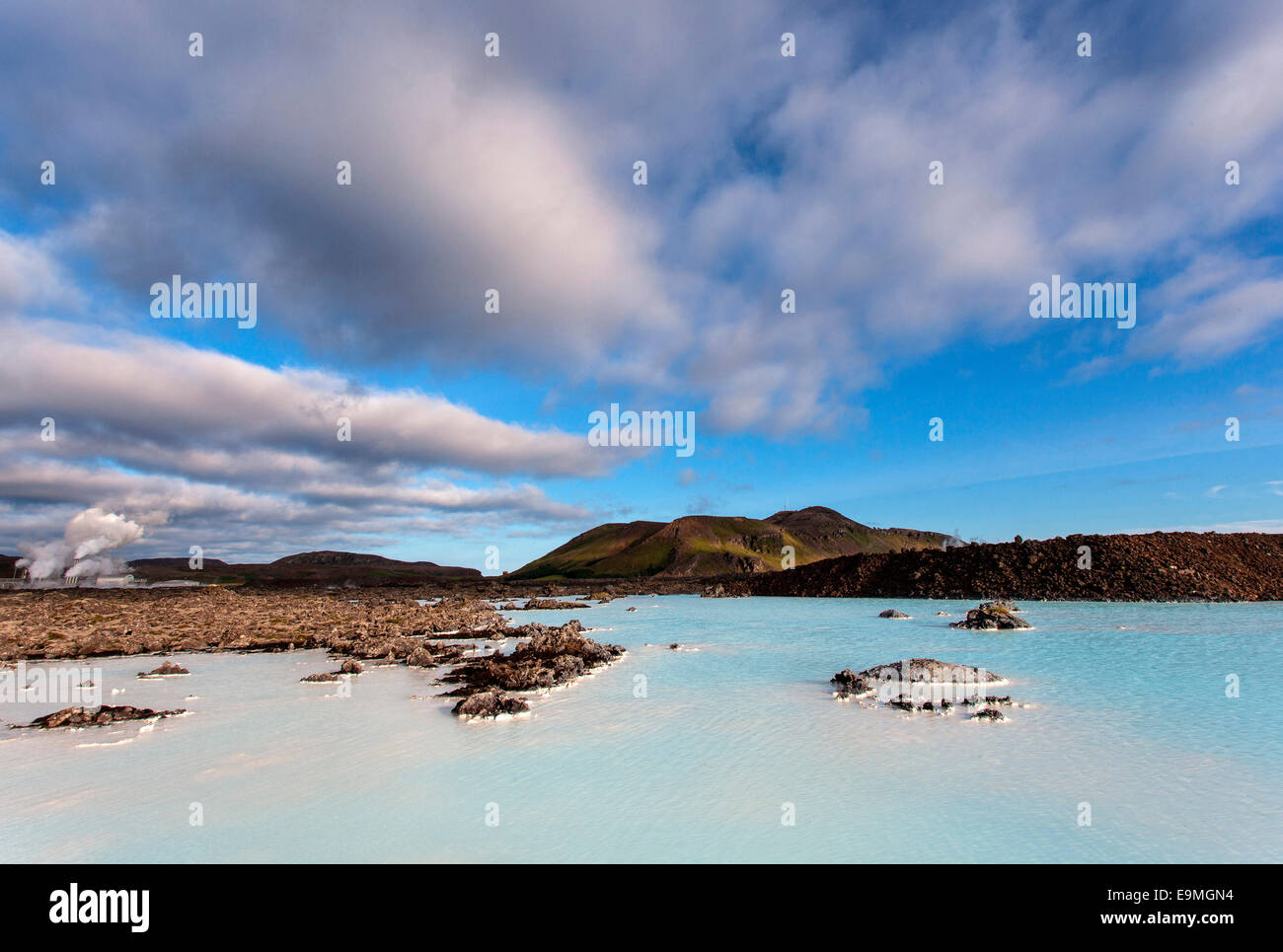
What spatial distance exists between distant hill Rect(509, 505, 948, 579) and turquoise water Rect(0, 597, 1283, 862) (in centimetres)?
11674

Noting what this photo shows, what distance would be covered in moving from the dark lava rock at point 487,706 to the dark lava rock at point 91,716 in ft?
20.7

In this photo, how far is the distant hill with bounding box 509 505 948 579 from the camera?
144 meters

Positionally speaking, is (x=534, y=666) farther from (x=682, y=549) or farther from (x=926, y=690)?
(x=682, y=549)

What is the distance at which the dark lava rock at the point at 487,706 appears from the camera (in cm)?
1214

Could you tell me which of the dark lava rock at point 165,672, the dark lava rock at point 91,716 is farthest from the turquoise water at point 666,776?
the dark lava rock at point 165,672

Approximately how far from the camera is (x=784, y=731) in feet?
34.7

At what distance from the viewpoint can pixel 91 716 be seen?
1188 cm

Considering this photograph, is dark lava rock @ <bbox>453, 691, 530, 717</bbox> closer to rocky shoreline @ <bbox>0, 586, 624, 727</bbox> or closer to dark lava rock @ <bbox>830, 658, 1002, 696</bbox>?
rocky shoreline @ <bbox>0, 586, 624, 727</bbox>

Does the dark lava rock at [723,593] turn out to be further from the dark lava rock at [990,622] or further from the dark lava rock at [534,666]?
the dark lava rock at [534,666]

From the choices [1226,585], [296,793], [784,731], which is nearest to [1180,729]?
[784,731]
